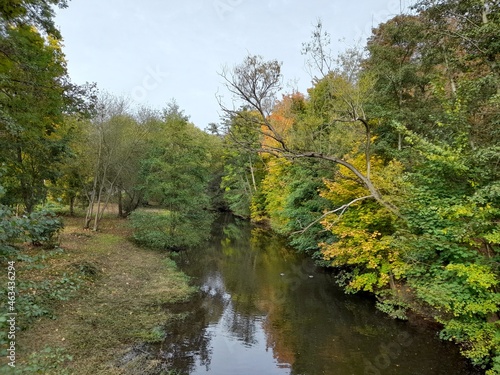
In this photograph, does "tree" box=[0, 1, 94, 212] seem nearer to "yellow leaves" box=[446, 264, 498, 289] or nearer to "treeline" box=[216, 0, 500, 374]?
"treeline" box=[216, 0, 500, 374]

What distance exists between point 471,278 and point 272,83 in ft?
24.5

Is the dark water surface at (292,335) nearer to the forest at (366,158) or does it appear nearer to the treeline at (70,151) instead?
the forest at (366,158)

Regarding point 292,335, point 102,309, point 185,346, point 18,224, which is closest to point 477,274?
point 292,335

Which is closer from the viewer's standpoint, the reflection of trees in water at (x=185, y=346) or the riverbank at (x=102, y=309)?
the riverbank at (x=102, y=309)

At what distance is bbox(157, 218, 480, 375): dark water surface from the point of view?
7.47 m

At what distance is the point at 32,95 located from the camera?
8797mm

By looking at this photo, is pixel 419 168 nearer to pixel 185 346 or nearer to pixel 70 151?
pixel 185 346

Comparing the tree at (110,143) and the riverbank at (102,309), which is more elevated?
the tree at (110,143)

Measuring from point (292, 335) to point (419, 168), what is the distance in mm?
6101

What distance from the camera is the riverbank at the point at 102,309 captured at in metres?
6.30

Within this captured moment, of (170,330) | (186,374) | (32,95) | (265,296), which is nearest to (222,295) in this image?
(265,296)

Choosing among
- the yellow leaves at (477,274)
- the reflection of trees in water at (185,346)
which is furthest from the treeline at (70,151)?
the yellow leaves at (477,274)

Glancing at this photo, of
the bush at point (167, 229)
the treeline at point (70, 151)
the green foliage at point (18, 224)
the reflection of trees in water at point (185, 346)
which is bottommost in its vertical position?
the reflection of trees in water at point (185, 346)

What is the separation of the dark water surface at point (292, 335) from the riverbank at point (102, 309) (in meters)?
0.96
